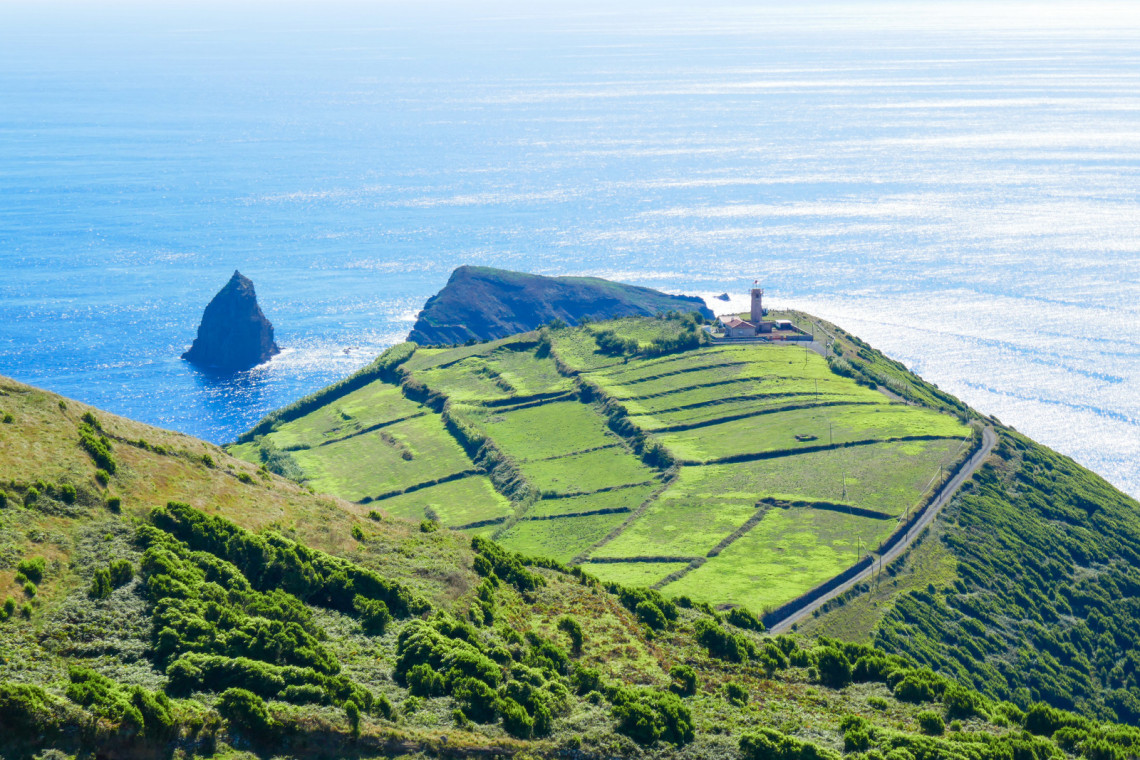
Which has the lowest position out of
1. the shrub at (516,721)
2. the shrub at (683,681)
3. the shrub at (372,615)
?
the shrub at (683,681)

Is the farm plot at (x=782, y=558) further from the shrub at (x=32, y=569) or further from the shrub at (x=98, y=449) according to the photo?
the shrub at (x=32, y=569)

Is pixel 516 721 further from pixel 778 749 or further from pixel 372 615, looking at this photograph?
pixel 372 615

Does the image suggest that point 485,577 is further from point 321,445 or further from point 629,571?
point 321,445

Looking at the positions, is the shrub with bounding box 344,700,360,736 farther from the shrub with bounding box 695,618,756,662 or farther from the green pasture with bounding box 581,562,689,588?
the green pasture with bounding box 581,562,689,588

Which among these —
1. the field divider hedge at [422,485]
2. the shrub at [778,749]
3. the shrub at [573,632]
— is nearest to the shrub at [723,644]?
the shrub at [573,632]

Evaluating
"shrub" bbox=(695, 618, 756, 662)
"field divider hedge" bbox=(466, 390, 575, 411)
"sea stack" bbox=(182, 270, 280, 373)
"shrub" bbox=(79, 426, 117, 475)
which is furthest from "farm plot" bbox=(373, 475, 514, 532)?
"sea stack" bbox=(182, 270, 280, 373)

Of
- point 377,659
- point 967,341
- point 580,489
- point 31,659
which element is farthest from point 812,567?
point 967,341
